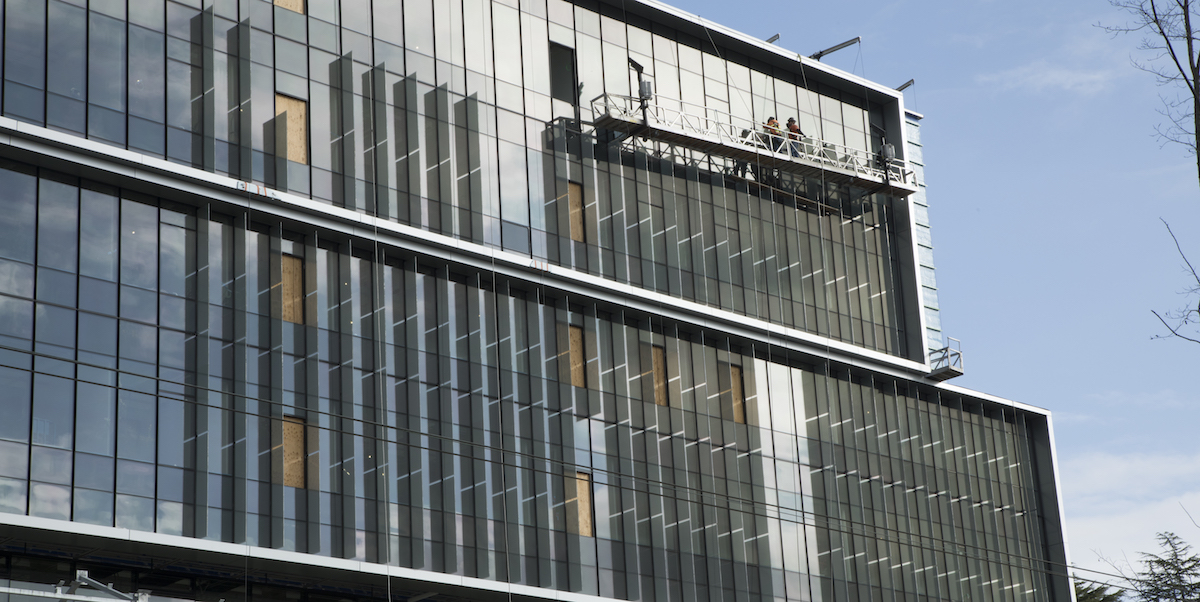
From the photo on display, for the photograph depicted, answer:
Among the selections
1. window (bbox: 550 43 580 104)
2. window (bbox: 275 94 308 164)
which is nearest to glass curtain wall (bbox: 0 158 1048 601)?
window (bbox: 275 94 308 164)

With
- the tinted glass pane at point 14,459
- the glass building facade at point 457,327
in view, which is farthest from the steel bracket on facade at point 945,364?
the tinted glass pane at point 14,459

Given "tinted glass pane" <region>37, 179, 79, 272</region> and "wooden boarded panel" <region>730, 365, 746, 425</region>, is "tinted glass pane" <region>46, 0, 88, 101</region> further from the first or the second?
"wooden boarded panel" <region>730, 365, 746, 425</region>

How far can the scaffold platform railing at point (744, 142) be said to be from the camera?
161ft

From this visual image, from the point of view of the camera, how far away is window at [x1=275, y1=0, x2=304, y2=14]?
1639 inches

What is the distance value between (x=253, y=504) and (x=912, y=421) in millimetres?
28381

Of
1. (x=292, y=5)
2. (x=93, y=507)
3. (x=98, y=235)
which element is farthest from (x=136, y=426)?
(x=292, y=5)

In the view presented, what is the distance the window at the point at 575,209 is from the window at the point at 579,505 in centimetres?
790

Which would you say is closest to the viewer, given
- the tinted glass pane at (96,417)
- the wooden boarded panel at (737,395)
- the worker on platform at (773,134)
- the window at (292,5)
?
the tinted glass pane at (96,417)

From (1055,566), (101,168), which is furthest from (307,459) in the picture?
(1055,566)

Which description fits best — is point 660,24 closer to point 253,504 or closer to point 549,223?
point 549,223

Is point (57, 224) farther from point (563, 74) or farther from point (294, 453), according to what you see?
point (563, 74)

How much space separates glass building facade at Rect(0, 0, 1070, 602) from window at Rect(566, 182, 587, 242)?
19 cm

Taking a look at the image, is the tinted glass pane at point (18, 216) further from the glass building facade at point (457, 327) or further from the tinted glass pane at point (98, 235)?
the tinted glass pane at point (98, 235)

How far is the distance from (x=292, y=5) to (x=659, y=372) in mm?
16922
